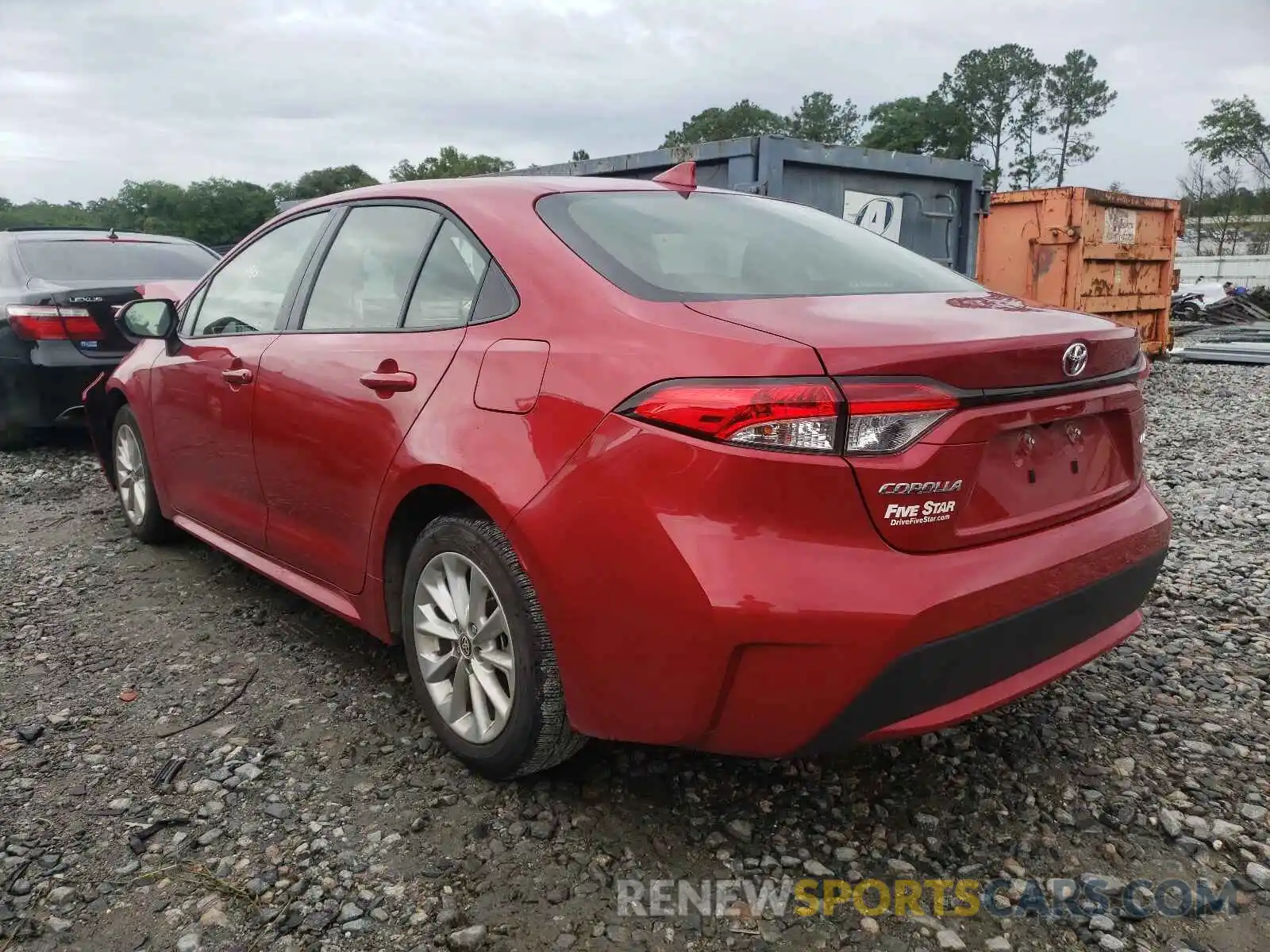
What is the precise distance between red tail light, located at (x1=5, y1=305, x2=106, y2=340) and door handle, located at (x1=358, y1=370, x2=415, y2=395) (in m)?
4.56

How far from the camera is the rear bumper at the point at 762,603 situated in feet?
6.15

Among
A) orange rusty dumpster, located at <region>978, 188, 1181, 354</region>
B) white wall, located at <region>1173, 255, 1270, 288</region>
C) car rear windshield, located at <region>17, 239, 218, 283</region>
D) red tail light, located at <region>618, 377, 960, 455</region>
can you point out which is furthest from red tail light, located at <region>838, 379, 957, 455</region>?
white wall, located at <region>1173, 255, 1270, 288</region>

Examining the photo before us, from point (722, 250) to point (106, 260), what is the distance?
5.94 metres

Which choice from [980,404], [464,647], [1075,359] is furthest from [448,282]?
[1075,359]

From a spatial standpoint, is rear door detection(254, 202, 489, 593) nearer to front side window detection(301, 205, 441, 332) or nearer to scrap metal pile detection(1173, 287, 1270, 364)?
front side window detection(301, 205, 441, 332)

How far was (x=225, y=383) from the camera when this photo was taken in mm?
3471

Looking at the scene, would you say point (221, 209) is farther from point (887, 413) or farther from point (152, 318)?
point (887, 413)

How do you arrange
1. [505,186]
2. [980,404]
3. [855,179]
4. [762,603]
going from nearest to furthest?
[762,603]
[980,404]
[505,186]
[855,179]

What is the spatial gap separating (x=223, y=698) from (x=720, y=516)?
6.60 ft

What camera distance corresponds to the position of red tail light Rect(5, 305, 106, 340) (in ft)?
20.3

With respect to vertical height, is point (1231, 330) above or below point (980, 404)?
below

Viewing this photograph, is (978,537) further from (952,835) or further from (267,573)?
(267,573)

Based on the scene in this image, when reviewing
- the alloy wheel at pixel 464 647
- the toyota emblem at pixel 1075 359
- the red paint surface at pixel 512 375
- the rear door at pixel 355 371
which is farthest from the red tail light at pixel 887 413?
the rear door at pixel 355 371

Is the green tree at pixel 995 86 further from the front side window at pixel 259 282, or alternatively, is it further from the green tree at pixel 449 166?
the front side window at pixel 259 282
